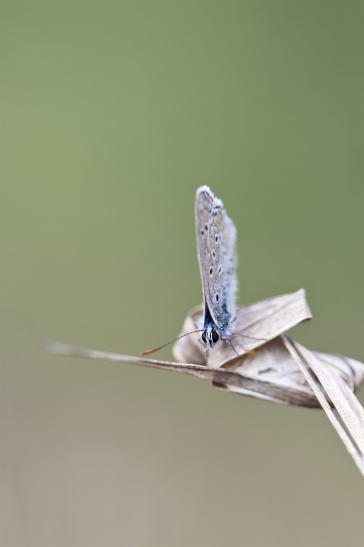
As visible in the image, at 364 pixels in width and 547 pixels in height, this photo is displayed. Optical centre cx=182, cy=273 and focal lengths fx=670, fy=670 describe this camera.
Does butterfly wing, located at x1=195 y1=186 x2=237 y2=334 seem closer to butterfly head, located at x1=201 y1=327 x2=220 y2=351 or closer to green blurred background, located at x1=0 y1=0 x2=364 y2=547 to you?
butterfly head, located at x1=201 y1=327 x2=220 y2=351

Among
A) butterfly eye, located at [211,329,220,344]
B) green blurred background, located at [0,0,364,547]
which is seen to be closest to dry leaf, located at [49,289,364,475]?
butterfly eye, located at [211,329,220,344]

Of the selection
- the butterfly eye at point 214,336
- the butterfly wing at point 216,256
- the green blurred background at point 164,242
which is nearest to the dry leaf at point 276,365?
the butterfly eye at point 214,336

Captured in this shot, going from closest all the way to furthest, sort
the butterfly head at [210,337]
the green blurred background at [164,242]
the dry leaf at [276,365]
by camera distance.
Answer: the dry leaf at [276,365] < the butterfly head at [210,337] < the green blurred background at [164,242]

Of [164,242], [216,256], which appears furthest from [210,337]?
[164,242]

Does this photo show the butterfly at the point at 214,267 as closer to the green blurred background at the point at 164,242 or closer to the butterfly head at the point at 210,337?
the butterfly head at the point at 210,337

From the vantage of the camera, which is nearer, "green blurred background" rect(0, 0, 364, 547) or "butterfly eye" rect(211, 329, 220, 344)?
"butterfly eye" rect(211, 329, 220, 344)

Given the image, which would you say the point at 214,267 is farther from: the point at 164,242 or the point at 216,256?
the point at 164,242
